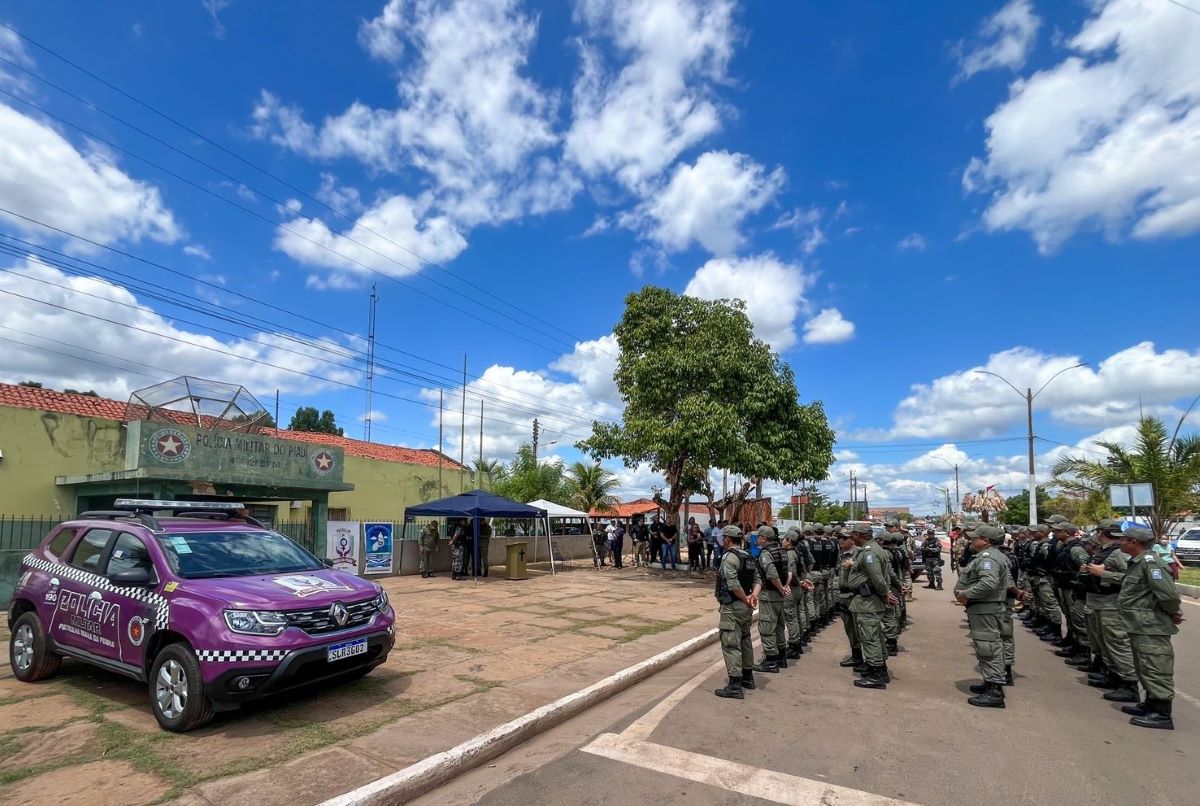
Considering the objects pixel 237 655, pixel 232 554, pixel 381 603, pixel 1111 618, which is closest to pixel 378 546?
pixel 232 554

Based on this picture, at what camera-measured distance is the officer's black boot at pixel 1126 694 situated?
21.9 ft

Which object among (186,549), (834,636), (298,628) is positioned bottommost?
(834,636)

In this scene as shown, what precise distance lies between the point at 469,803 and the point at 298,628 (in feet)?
6.78

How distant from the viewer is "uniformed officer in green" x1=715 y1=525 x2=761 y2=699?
6691mm

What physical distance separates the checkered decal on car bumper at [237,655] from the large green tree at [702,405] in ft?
42.4

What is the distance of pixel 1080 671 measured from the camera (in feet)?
27.1

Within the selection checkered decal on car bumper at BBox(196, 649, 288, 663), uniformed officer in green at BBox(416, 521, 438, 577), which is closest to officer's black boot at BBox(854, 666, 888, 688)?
checkered decal on car bumper at BBox(196, 649, 288, 663)

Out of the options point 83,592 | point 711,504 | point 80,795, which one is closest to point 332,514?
point 711,504

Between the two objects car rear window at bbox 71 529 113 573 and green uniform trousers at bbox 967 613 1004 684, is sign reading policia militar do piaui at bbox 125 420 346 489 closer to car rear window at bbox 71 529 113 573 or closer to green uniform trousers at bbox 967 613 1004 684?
car rear window at bbox 71 529 113 573

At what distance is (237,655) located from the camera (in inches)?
202

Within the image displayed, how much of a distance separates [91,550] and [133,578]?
4.09 ft

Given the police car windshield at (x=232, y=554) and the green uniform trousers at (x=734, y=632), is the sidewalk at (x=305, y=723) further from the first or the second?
the green uniform trousers at (x=734, y=632)

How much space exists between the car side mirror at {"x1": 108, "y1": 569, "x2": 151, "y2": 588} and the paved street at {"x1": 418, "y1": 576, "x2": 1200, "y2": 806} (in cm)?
318

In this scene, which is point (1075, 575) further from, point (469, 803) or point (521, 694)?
point (469, 803)
